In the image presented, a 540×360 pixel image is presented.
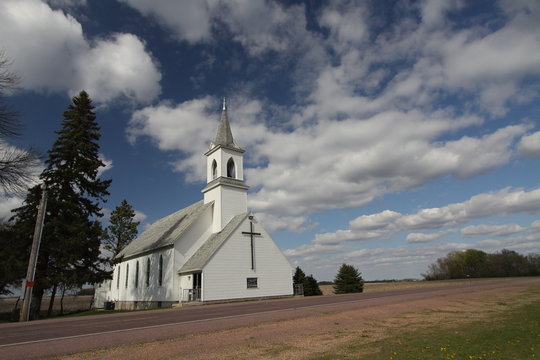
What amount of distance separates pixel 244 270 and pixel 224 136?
1434 cm

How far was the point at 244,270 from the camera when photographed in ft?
96.4

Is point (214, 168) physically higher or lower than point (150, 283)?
higher

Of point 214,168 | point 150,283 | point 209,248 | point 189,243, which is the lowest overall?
point 150,283

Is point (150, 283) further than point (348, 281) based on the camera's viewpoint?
No

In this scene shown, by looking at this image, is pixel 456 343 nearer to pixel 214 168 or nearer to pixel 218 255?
pixel 218 255

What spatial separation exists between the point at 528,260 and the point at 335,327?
107m

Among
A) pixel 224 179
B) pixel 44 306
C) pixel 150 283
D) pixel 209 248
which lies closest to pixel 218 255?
pixel 209 248

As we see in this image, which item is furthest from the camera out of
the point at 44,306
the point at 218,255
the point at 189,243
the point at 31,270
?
the point at 44,306

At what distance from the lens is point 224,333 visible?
9695 mm

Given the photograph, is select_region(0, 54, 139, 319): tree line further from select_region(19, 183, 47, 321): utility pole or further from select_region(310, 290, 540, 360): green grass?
select_region(310, 290, 540, 360): green grass

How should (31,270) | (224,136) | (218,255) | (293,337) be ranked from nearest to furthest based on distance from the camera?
(293,337) < (31,270) < (218,255) < (224,136)

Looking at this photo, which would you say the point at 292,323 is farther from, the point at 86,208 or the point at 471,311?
the point at 86,208

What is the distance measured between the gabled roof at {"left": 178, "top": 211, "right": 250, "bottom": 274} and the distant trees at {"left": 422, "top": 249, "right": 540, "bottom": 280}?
8002 cm

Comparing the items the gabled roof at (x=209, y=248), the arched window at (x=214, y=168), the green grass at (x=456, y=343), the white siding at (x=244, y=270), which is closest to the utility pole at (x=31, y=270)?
the gabled roof at (x=209, y=248)
